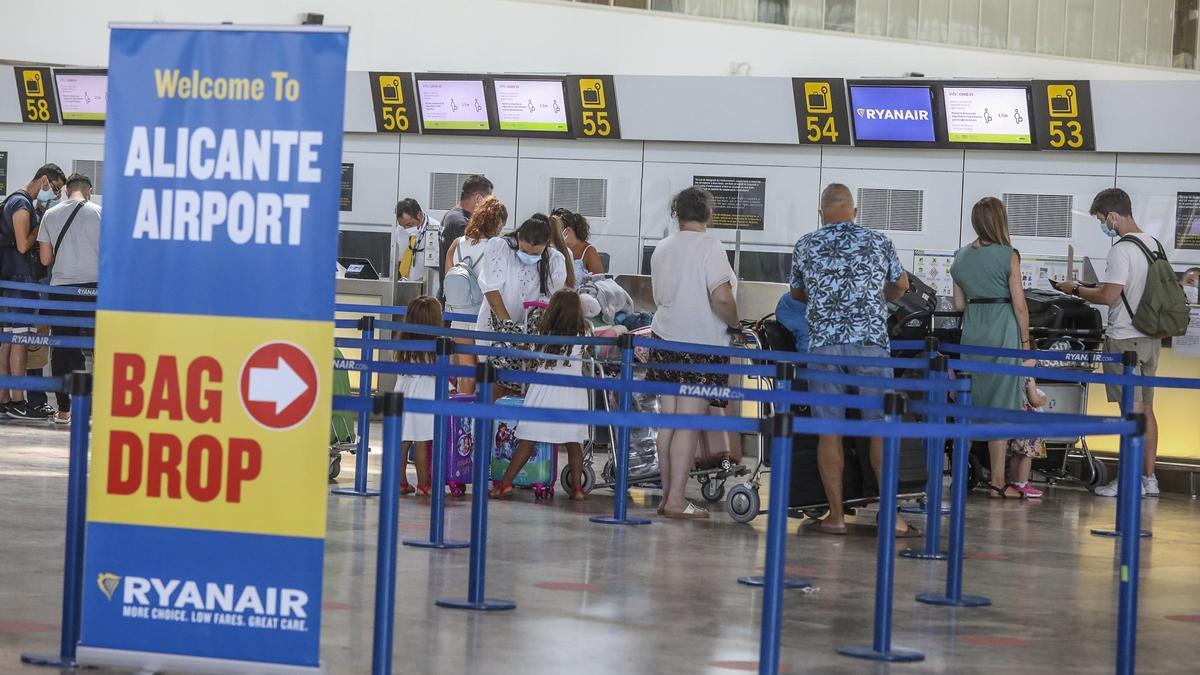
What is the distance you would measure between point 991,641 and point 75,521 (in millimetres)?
3046

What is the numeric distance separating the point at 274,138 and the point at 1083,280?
9.38 m

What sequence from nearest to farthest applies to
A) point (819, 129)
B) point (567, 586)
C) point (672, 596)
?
point (672, 596)
point (567, 586)
point (819, 129)

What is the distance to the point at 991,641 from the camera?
18.6 ft

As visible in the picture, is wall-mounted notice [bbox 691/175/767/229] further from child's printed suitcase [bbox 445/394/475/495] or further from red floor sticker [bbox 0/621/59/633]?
red floor sticker [bbox 0/621/59/633]

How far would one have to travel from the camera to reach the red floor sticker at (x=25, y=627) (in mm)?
5086

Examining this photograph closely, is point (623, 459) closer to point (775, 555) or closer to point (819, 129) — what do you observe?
point (775, 555)

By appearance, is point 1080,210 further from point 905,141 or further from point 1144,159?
point 905,141

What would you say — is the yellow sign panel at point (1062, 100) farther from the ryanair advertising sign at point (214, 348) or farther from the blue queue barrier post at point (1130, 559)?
the ryanair advertising sign at point (214, 348)

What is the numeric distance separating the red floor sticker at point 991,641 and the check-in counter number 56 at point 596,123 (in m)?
8.56

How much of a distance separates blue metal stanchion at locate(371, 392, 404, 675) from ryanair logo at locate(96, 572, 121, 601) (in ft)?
2.30

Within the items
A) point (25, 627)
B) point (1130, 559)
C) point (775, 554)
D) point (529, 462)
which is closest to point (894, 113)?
point (529, 462)

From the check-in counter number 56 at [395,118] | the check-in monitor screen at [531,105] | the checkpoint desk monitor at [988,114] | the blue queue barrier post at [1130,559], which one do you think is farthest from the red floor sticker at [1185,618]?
the check-in counter number 56 at [395,118]

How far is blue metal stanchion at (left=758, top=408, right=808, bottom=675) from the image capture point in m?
4.29

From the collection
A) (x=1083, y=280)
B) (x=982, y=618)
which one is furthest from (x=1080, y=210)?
(x=982, y=618)
